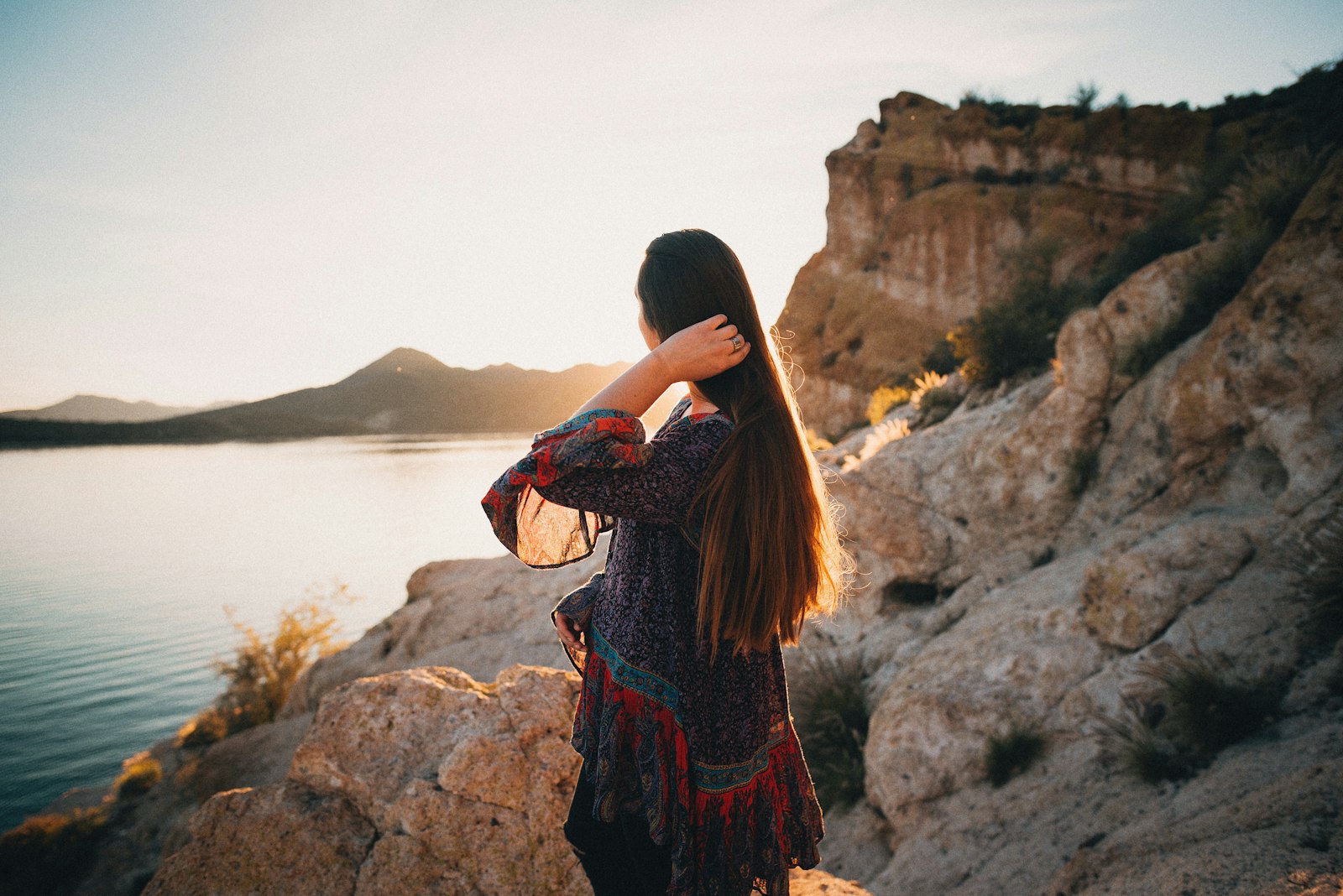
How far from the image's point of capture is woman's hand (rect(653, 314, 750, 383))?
1276mm

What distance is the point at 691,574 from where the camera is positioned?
1.39 meters

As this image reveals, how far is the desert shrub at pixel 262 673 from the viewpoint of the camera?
9.45m

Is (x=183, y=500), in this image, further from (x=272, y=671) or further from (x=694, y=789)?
(x=694, y=789)

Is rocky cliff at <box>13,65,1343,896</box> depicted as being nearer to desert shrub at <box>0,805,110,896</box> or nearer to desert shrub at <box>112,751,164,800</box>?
desert shrub at <box>0,805,110,896</box>

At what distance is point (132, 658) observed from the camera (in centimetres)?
1277

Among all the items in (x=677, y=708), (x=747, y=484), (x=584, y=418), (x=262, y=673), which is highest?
(x=584, y=418)

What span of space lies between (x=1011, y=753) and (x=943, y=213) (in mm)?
21988

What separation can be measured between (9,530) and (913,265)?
3894cm

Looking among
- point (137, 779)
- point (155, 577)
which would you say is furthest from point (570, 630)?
point (155, 577)

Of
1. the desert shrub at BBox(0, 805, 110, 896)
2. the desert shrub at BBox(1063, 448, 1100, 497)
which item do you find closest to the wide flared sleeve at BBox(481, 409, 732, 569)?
the desert shrub at BBox(1063, 448, 1100, 497)

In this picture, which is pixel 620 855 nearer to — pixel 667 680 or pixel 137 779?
pixel 667 680

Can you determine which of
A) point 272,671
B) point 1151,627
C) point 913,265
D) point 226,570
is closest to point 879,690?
point 1151,627

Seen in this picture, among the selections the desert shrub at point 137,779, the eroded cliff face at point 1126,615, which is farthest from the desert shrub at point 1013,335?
the desert shrub at point 137,779

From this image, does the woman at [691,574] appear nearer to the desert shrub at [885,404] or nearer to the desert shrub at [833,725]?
the desert shrub at [833,725]
